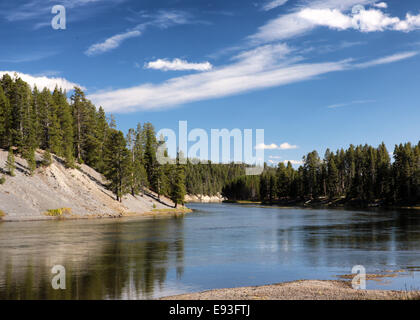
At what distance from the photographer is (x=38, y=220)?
69312 millimetres

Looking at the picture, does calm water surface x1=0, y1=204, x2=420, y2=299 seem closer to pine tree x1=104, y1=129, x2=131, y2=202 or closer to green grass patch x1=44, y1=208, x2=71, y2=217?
green grass patch x1=44, y1=208, x2=71, y2=217

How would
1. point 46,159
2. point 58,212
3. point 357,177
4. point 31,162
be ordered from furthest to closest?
point 357,177 < point 46,159 < point 31,162 < point 58,212

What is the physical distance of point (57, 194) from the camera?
77.2 m

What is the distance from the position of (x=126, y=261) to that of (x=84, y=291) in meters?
10.2

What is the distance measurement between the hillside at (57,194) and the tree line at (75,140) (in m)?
1.85

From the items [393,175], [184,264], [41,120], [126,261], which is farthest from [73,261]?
[393,175]

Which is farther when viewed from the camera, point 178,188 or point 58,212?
point 178,188

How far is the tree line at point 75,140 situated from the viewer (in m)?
83.1

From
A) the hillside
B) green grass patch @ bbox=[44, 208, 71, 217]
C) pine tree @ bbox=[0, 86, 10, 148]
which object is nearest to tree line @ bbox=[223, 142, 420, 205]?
the hillside

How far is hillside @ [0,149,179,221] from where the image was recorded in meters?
69.1

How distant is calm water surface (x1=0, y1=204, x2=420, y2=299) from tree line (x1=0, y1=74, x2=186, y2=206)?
37.3m

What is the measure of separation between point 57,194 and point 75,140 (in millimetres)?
30879

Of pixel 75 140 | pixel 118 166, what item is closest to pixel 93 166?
pixel 75 140

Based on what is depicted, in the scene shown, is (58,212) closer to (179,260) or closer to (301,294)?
(179,260)
